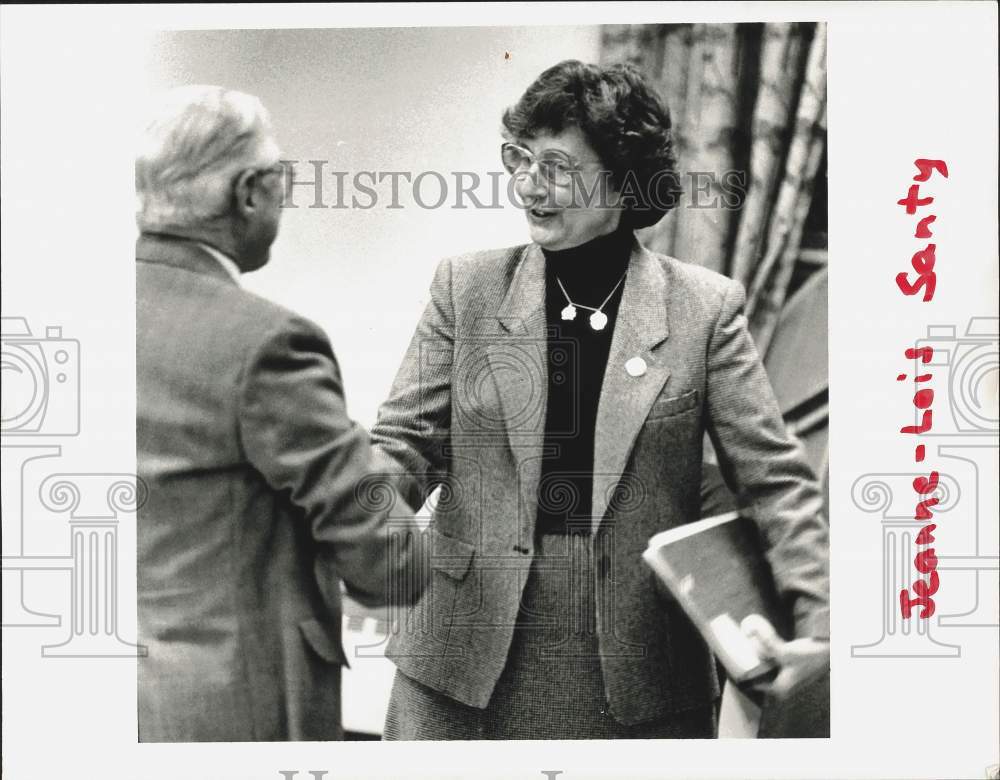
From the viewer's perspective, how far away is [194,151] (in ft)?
9.82

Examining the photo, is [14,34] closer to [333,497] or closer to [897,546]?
[333,497]

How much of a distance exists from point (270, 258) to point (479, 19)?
0.86m

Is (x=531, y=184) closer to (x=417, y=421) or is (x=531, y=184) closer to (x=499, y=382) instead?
(x=499, y=382)

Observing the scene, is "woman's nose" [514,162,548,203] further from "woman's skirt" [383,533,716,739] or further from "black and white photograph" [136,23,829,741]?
"woman's skirt" [383,533,716,739]

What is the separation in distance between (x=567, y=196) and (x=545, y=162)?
0.11 m

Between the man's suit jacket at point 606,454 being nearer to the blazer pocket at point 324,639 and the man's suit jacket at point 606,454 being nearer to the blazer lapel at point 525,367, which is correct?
the blazer lapel at point 525,367

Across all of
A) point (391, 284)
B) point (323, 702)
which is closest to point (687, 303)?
point (391, 284)

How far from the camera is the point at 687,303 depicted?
3.03 meters

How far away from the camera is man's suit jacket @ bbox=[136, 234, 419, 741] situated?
116 inches

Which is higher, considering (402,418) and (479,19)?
(479,19)

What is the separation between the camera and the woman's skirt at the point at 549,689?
299 centimetres
